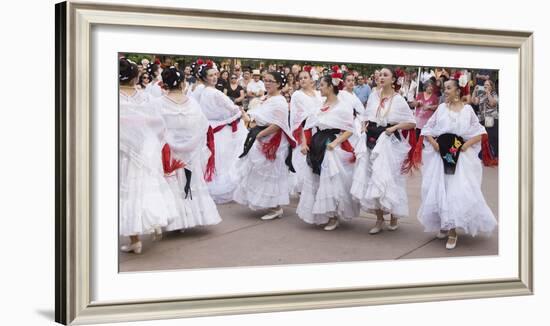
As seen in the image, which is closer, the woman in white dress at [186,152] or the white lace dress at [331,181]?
the woman in white dress at [186,152]

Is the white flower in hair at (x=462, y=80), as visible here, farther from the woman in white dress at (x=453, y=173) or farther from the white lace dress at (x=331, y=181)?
the white lace dress at (x=331, y=181)

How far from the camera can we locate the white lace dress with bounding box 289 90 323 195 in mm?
5016

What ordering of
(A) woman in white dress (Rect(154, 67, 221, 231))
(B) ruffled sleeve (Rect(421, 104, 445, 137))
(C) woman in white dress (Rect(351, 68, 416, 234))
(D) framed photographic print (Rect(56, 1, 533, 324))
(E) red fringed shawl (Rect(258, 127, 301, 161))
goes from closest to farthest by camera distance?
(D) framed photographic print (Rect(56, 1, 533, 324)) → (A) woman in white dress (Rect(154, 67, 221, 231)) → (E) red fringed shawl (Rect(258, 127, 301, 161)) → (C) woman in white dress (Rect(351, 68, 416, 234)) → (B) ruffled sleeve (Rect(421, 104, 445, 137))

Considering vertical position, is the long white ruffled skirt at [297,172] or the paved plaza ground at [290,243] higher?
the long white ruffled skirt at [297,172]

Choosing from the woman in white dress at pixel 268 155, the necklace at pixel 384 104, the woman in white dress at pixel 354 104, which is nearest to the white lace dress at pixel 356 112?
the woman in white dress at pixel 354 104

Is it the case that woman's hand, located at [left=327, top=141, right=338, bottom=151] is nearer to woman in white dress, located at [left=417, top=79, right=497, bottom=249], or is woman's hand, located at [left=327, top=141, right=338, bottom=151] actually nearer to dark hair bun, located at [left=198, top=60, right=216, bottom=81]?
woman in white dress, located at [left=417, top=79, right=497, bottom=249]

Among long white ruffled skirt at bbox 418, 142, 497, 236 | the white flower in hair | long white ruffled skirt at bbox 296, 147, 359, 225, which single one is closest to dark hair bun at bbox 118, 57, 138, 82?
long white ruffled skirt at bbox 296, 147, 359, 225

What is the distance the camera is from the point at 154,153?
4.59 m

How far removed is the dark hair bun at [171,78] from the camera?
181 inches

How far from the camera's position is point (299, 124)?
Answer: 5.05m

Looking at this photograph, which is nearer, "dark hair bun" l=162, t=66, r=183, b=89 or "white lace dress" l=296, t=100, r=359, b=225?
"dark hair bun" l=162, t=66, r=183, b=89

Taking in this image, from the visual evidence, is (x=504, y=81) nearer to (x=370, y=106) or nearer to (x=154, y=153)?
(x=370, y=106)

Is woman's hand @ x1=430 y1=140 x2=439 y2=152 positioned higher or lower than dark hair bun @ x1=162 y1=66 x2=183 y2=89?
lower

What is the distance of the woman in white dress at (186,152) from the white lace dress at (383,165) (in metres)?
1.21
